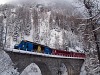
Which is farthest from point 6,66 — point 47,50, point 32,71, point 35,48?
point 32,71

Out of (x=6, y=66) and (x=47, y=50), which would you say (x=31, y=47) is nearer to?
(x=6, y=66)

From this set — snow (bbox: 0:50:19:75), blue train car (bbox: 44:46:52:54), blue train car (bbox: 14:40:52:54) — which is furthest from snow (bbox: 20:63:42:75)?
snow (bbox: 0:50:19:75)

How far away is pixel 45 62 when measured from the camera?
30.5m

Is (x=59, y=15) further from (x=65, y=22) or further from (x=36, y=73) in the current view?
(x=36, y=73)

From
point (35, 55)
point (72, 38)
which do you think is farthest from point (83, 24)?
point (72, 38)

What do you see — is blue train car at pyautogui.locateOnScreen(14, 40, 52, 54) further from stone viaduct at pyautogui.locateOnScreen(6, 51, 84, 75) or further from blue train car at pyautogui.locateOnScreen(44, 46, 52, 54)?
stone viaduct at pyautogui.locateOnScreen(6, 51, 84, 75)

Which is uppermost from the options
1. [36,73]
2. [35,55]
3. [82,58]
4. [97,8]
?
[97,8]

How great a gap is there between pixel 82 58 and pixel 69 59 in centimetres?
714

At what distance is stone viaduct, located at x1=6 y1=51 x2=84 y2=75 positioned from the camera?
2412cm

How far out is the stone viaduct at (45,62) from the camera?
79.2 ft

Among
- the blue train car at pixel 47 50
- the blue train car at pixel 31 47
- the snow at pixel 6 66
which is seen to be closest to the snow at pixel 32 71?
the blue train car at pixel 47 50

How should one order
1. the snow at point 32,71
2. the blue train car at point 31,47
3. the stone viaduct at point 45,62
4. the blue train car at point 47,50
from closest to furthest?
the stone viaduct at point 45,62, the blue train car at point 31,47, the blue train car at point 47,50, the snow at point 32,71

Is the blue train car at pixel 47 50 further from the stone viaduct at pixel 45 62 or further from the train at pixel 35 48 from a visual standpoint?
the stone viaduct at pixel 45 62

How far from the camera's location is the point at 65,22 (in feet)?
436
